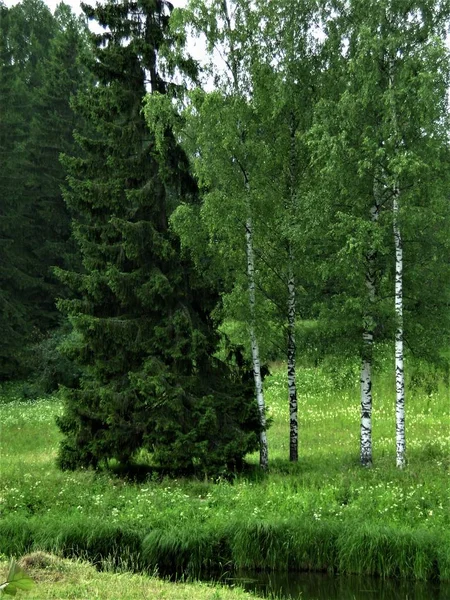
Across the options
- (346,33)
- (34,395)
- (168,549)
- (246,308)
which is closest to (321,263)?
(246,308)

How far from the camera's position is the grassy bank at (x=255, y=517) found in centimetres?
1217

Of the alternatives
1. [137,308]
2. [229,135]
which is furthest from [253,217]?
[137,308]

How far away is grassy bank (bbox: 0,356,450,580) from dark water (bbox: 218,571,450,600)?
9.5 inches

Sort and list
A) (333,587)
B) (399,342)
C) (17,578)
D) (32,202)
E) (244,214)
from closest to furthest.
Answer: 1. (17,578)
2. (333,587)
3. (399,342)
4. (244,214)
5. (32,202)

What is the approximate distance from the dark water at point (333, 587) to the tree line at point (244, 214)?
15.1 ft

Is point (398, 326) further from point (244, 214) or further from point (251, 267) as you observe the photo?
point (244, 214)

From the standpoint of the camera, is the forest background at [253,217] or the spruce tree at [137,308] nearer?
the forest background at [253,217]

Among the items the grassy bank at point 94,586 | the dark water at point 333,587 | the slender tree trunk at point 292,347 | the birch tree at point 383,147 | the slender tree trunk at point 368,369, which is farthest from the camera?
the slender tree trunk at point 292,347

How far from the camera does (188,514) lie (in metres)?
13.7

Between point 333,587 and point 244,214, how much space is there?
9.34 m

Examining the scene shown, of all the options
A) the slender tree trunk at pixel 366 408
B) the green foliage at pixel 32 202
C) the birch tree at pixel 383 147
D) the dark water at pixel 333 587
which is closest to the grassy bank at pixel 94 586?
the dark water at pixel 333 587

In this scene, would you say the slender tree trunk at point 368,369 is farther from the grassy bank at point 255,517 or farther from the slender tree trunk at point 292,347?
the slender tree trunk at point 292,347

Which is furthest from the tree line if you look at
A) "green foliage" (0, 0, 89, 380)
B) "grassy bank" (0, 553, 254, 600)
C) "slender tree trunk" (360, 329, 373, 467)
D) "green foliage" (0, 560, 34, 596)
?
"green foliage" (0, 0, 89, 380)

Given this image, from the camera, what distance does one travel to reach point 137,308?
1780 cm
